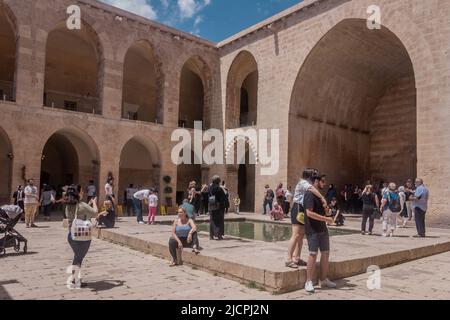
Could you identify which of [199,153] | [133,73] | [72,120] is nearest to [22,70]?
[72,120]

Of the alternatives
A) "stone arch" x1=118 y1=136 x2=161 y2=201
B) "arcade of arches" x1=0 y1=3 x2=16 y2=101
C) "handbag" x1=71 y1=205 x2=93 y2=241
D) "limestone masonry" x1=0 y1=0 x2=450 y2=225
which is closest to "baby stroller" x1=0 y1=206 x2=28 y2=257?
"handbag" x1=71 y1=205 x2=93 y2=241

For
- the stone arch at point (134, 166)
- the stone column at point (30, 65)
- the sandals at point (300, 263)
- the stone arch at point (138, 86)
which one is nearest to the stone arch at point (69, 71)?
the stone arch at point (138, 86)

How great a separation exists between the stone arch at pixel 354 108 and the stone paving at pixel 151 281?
10.5m

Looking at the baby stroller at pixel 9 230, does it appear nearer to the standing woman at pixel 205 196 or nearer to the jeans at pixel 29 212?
the jeans at pixel 29 212

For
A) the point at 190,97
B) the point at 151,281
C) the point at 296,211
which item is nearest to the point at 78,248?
the point at 151,281

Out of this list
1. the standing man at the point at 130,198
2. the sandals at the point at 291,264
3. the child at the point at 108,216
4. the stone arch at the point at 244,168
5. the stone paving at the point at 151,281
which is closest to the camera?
the stone paving at the point at 151,281

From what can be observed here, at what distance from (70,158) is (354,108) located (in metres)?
14.8

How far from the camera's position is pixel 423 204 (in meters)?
8.84

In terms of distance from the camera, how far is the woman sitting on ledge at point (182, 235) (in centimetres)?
633

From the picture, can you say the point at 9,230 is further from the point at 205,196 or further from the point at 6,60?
the point at 6,60

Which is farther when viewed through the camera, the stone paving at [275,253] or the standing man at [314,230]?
the stone paving at [275,253]

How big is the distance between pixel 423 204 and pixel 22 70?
14.0m

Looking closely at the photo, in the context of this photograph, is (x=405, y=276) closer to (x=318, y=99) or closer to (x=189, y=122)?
(x=318, y=99)

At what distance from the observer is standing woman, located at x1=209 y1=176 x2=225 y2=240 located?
7762 mm
